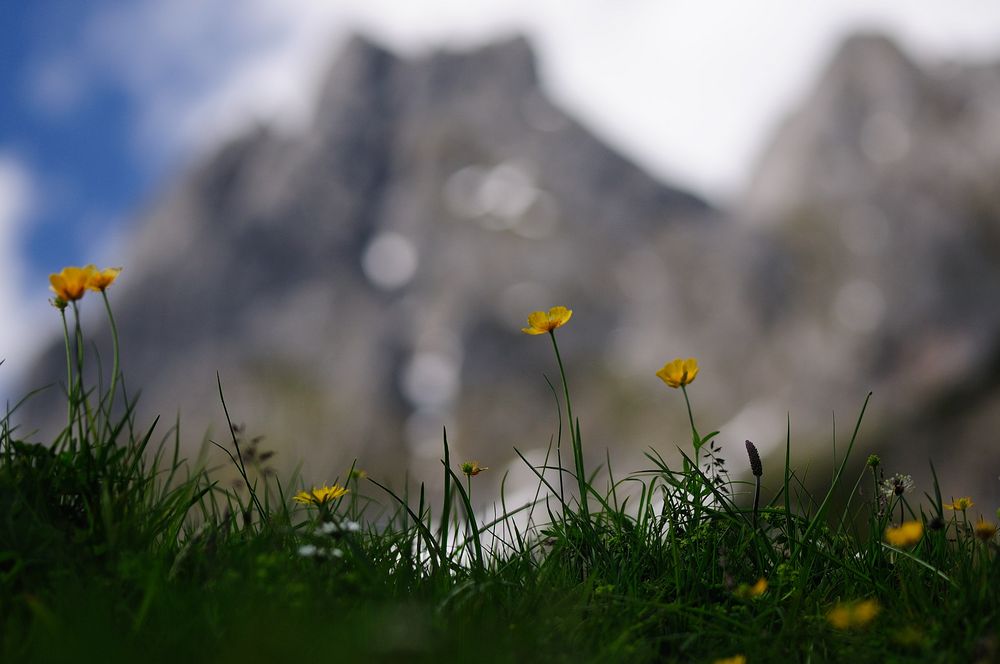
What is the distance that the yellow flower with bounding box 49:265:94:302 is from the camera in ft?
10.0

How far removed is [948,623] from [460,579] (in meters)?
1.88

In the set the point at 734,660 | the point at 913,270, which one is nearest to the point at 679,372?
the point at 734,660

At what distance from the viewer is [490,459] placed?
611 feet

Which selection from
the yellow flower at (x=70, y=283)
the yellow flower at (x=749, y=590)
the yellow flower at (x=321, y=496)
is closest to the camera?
the yellow flower at (x=749, y=590)

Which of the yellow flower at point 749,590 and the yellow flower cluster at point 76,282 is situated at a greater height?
the yellow flower cluster at point 76,282

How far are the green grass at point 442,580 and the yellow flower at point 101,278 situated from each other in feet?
0.89

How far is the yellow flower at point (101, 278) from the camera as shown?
3.12 metres

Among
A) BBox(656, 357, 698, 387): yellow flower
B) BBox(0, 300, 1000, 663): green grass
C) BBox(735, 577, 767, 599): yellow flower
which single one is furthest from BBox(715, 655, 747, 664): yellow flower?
BBox(656, 357, 698, 387): yellow flower

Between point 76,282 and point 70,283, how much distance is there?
0.02m

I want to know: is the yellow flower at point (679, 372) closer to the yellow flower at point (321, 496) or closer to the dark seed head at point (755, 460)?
the dark seed head at point (755, 460)

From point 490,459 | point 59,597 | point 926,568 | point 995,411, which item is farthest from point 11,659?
point 490,459

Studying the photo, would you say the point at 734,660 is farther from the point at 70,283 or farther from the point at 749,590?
the point at 70,283

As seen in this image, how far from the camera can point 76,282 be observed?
3084 millimetres

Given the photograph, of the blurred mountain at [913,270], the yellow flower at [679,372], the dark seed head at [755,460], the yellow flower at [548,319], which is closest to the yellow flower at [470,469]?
the yellow flower at [548,319]
